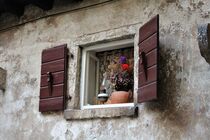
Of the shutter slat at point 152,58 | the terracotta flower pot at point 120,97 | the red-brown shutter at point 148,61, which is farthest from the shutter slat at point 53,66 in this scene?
the shutter slat at point 152,58

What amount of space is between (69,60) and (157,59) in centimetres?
152

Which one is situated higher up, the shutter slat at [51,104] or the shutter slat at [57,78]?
the shutter slat at [57,78]

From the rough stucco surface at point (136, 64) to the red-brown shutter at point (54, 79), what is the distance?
0.11 metres

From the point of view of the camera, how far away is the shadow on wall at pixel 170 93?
489 cm

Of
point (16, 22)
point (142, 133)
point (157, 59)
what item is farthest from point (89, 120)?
point (16, 22)

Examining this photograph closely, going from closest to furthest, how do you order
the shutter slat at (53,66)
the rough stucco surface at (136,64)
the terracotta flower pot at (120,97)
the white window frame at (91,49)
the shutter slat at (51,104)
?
the rough stucco surface at (136,64) → the terracotta flower pot at (120,97) → the white window frame at (91,49) → the shutter slat at (51,104) → the shutter slat at (53,66)

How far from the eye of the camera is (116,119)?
17.7 feet

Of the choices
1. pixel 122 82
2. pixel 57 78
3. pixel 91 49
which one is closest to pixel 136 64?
pixel 122 82

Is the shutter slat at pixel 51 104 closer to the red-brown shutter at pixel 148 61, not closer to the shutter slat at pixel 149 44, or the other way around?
the red-brown shutter at pixel 148 61

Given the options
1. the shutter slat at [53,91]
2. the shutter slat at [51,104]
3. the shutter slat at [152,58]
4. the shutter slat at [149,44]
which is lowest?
the shutter slat at [51,104]

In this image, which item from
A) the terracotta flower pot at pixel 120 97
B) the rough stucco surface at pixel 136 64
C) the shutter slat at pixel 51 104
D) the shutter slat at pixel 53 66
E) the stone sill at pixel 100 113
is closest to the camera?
the rough stucco surface at pixel 136 64

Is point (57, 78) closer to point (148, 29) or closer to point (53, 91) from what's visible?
point (53, 91)

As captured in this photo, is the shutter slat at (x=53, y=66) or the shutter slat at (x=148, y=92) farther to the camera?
the shutter slat at (x=53, y=66)

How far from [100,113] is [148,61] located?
0.92 meters
